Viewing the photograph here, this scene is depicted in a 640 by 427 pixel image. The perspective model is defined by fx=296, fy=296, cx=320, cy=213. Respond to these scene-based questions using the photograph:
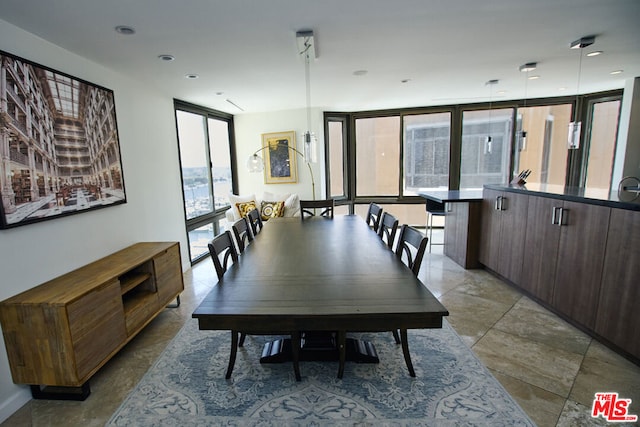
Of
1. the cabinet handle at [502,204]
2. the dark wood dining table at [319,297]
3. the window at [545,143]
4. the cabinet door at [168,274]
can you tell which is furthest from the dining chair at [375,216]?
the window at [545,143]

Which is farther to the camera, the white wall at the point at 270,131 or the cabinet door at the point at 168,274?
the white wall at the point at 270,131

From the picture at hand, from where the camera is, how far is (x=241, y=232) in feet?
8.95

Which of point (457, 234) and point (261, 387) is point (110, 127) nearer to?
point (261, 387)

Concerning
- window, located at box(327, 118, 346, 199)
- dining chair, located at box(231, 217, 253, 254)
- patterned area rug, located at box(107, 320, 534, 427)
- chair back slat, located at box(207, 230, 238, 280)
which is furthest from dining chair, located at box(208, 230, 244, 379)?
window, located at box(327, 118, 346, 199)

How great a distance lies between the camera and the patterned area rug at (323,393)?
67.4 inches

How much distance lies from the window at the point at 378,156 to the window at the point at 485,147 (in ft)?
4.24

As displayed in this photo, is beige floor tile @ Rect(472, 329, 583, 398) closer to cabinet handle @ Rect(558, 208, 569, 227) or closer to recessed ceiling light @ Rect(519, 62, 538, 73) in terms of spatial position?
cabinet handle @ Rect(558, 208, 569, 227)

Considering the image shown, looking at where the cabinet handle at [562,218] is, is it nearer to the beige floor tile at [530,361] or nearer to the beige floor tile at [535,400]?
the beige floor tile at [530,361]

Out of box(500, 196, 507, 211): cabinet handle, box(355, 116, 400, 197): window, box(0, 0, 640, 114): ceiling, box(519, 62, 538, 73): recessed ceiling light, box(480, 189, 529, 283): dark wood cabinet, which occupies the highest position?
box(519, 62, 538, 73): recessed ceiling light

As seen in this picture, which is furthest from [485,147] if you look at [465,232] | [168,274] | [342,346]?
[168,274]

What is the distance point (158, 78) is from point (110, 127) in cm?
76

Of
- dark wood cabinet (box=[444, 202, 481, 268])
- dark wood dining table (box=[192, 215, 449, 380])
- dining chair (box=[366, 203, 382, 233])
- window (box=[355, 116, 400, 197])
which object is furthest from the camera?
window (box=[355, 116, 400, 197])

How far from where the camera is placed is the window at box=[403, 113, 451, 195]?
588 cm

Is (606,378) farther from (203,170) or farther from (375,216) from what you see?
(203,170)
